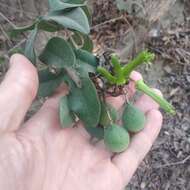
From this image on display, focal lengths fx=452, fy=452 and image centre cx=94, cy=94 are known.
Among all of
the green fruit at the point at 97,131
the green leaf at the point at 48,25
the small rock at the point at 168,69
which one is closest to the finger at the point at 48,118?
the green fruit at the point at 97,131

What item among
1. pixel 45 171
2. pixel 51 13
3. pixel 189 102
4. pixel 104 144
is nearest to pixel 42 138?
pixel 45 171

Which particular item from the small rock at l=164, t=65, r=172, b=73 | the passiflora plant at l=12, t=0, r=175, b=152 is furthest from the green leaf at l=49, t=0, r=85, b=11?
the small rock at l=164, t=65, r=172, b=73

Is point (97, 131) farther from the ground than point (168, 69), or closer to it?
farther from the ground

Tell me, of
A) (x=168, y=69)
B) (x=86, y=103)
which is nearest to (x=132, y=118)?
(x=86, y=103)

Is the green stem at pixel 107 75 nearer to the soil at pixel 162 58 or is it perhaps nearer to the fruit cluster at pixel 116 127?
the fruit cluster at pixel 116 127

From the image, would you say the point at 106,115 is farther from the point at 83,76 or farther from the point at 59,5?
the point at 59,5

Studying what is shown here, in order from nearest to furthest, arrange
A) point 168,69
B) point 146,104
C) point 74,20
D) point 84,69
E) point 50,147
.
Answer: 1. point 74,20
2. point 84,69
3. point 50,147
4. point 146,104
5. point 168,69

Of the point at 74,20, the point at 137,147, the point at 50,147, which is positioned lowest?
the point at 137,147

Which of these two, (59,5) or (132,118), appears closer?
(59,5)
